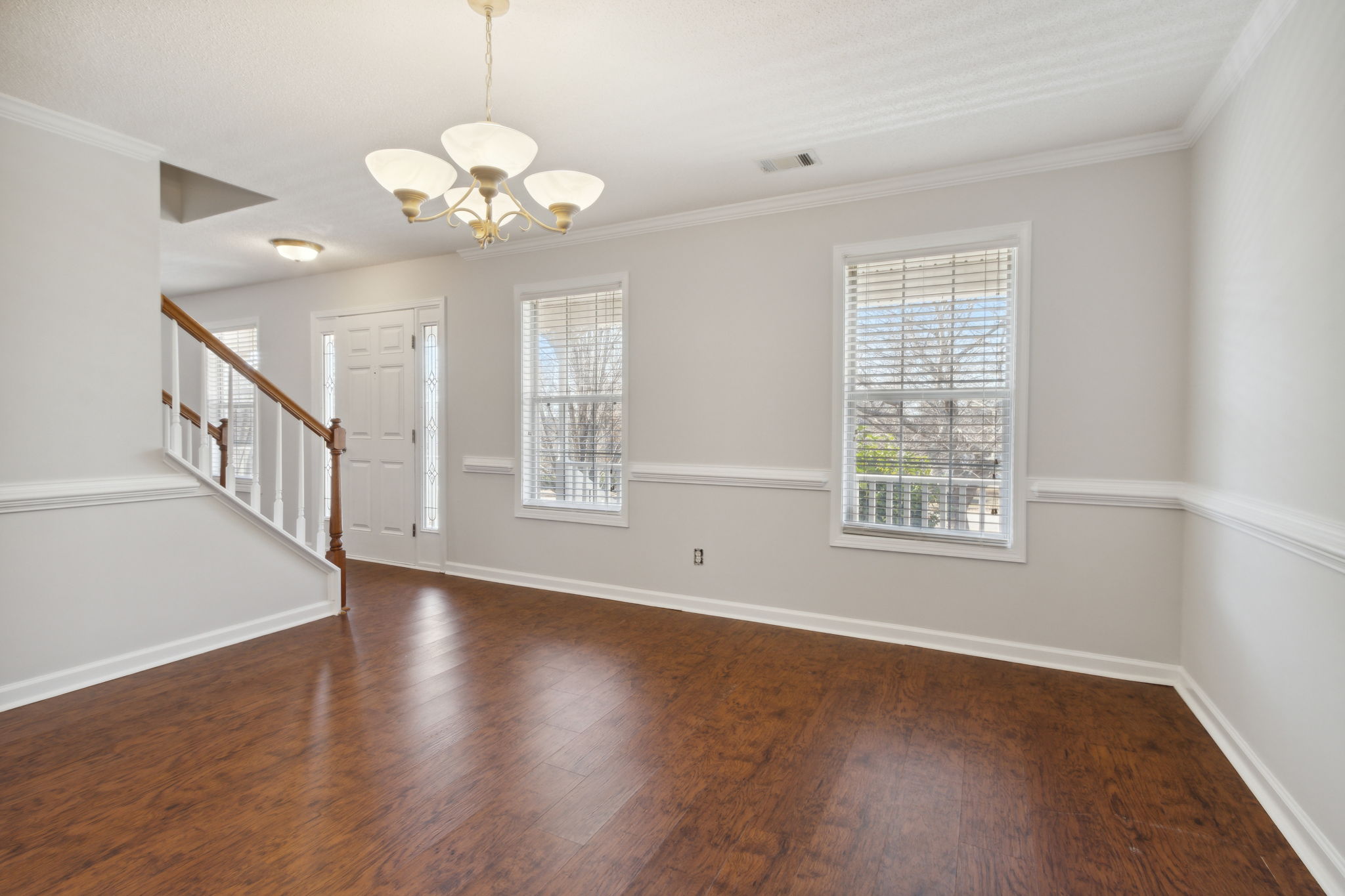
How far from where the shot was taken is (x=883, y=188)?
3.54 metres

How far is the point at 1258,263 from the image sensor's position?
88.8 inches

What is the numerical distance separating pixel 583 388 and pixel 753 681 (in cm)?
236

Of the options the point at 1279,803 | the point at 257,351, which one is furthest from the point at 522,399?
the point at 1279,803

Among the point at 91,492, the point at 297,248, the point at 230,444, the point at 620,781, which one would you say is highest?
the point at 297,248

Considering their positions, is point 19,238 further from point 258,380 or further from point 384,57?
point 384,57

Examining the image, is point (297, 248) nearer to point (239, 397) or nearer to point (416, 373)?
point (416, 373)

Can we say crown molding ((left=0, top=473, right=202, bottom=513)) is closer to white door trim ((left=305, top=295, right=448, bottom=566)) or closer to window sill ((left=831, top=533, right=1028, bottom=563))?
white door trim ((left=305, top=295, right=448, bottom=566))

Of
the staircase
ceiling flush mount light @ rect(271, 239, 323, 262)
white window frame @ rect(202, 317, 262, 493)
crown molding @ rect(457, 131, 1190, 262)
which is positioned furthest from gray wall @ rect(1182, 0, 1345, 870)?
white window frame @ rect(202, 317, 262, 493)

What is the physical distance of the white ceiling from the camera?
2162 millimetres

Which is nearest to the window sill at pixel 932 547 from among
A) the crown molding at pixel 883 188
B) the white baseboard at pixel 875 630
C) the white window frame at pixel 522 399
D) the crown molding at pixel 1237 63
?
the white baseboard at pixel 875 630

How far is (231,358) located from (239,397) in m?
3.24

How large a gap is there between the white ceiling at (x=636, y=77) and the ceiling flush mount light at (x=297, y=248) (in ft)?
4.05

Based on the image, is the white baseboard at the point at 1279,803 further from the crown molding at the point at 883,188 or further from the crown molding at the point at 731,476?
the crown molding at the point at 883,188

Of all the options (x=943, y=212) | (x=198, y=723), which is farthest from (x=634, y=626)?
(x=943, y=212)
